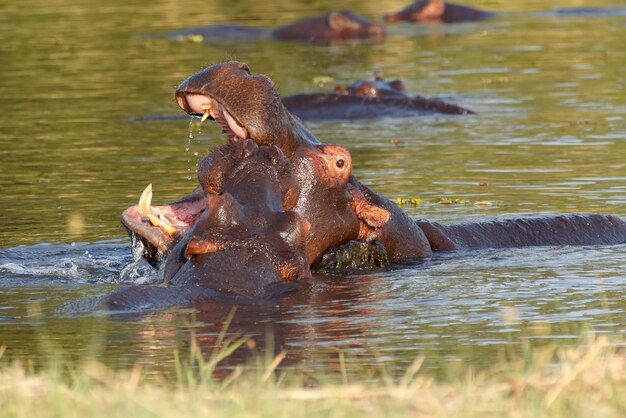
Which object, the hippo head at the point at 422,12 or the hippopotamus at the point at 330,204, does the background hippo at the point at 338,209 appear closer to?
the hippopotamus at the point at 330,204

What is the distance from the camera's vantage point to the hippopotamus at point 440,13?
24781mm

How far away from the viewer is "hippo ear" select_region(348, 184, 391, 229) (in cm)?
754

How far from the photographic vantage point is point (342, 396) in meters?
4.27

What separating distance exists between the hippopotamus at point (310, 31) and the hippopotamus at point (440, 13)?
6.70ft

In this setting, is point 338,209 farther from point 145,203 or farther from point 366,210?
point 145,203

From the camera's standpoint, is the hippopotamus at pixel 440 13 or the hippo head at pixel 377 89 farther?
the hippopotamus at pixel 440 13

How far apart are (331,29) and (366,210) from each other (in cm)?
1520

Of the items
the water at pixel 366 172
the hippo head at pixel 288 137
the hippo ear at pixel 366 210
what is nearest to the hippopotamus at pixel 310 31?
the water at pixel 366 172

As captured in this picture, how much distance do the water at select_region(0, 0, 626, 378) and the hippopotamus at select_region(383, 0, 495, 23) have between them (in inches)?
18.4

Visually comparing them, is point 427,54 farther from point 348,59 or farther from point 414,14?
point 414,14

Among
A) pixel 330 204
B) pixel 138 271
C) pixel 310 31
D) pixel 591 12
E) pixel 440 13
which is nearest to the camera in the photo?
pixel 330 204

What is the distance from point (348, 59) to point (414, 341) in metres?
14.5

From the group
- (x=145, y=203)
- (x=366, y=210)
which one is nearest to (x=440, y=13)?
(x=366, y=210)

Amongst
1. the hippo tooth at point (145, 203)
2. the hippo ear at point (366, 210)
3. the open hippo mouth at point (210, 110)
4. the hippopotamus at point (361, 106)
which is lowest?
the hippopotamus at point (361, 106)
